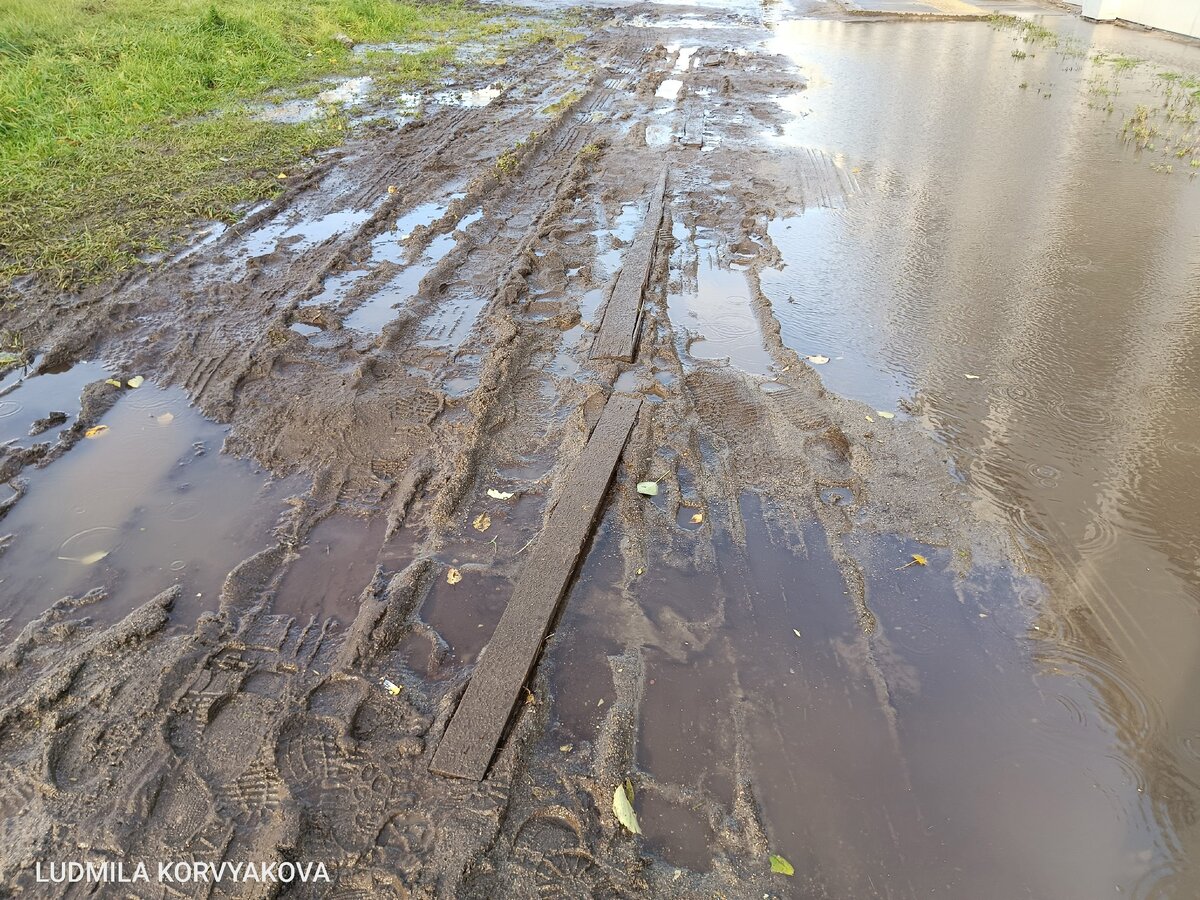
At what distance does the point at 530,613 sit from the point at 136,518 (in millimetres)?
2184

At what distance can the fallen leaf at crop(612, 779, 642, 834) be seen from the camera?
8.47 feet

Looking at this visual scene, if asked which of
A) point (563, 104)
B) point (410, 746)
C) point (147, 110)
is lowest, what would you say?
point (410, 746)

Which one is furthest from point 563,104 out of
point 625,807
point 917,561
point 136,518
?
point 625,807

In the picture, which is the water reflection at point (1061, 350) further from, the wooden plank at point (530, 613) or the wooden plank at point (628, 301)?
the wooden plank at point (530, 613)

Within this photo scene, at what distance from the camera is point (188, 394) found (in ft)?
15.7

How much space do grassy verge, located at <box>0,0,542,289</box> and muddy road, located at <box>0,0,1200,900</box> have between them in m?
0.91

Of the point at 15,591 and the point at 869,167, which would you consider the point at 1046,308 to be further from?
the point at 15,591

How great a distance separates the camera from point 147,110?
33.2 ft

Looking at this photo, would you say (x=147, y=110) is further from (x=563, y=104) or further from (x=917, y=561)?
(x=917, y=561)

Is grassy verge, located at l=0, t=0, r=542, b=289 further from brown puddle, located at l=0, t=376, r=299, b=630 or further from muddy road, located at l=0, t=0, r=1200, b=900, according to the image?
brown puddle, located at l=0, t=376, r=299, b=630

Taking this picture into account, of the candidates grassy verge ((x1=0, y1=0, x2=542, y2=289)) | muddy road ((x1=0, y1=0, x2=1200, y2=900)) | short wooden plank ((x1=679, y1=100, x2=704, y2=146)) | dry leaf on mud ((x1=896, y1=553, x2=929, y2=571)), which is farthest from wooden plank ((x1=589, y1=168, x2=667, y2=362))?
grassy verge ((x1=0, y1=0, x2=542, y2=289))

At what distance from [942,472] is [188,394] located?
4712 mm

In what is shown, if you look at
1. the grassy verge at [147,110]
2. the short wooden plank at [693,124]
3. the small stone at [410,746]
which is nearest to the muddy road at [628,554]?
the small stone at [410,746]

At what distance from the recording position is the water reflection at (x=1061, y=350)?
10.5 ft
